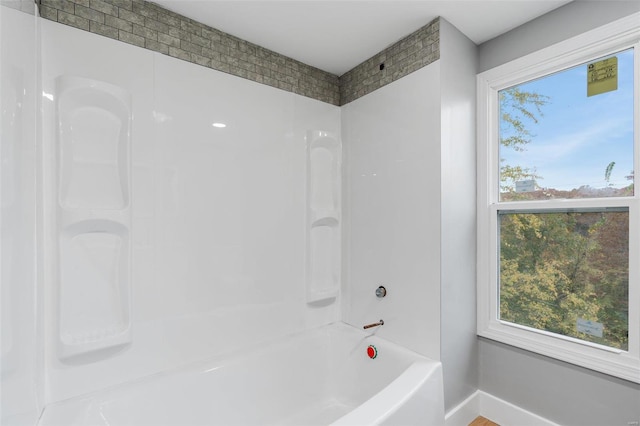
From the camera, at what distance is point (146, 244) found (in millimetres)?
1570

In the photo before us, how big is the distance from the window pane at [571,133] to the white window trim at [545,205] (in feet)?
0.15

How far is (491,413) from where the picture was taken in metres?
1.90

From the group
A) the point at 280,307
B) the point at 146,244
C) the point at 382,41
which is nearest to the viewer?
the point at 146,244

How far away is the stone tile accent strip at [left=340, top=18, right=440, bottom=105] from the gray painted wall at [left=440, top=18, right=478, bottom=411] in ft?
0.21

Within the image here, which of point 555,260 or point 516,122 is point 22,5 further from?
point 555,260

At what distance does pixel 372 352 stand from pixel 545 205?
1.34 m

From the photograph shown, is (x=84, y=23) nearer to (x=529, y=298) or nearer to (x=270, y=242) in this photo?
(x=270, y=242)

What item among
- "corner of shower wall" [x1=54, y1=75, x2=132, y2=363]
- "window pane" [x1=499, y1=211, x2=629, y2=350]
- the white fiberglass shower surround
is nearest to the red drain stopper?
the white fiberglass shower surround

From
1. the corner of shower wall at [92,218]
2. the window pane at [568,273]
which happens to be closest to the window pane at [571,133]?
the window pane at [568,273]

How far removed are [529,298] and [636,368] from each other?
0.50m

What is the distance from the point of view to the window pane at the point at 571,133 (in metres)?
1.48

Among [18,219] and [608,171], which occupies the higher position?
[608,171]

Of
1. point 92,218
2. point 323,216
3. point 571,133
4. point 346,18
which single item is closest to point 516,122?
point 571,133

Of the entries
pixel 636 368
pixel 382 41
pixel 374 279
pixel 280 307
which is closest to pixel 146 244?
pixel 280 307
